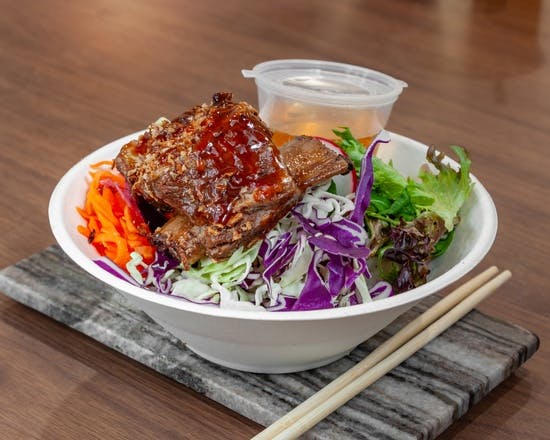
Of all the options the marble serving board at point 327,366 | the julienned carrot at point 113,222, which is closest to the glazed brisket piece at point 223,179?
the julienned carrot at point 113,222

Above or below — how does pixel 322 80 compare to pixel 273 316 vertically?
above

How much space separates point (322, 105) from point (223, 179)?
378mm

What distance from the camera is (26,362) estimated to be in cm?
157

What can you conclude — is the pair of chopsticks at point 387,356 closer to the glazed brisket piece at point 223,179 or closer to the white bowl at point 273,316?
the white bowl at point 273,316

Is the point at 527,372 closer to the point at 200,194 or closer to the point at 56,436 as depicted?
Answer: the point at 200,194

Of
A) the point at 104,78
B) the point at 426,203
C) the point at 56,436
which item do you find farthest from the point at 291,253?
the point at 104,78

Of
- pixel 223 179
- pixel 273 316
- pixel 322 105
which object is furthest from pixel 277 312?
pixel 322 105

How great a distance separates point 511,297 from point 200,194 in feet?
2.35

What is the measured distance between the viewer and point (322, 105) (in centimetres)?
175

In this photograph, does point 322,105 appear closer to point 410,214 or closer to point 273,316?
point 410,214

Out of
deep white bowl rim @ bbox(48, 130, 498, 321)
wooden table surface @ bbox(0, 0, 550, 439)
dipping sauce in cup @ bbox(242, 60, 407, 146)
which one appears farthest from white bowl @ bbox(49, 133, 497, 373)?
dipping sauce in cup @ bbox(242, 60, 407, 146)

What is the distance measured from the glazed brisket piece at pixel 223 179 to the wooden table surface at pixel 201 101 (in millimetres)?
271

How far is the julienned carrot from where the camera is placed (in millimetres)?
1557

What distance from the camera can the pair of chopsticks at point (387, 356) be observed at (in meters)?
1.35
